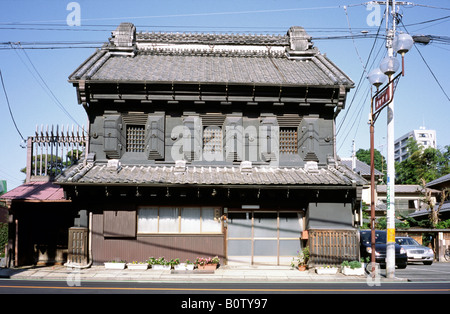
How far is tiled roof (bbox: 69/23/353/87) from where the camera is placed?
66.2 feet

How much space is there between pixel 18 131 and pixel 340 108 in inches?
631

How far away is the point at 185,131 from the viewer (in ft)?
65.7

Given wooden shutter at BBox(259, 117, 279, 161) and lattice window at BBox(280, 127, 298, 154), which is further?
lattice window at BBox(280, 127, 298, 154)

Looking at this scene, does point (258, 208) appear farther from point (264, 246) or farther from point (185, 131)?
point (185, 131)

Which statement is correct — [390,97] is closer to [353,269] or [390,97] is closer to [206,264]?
[353,269]

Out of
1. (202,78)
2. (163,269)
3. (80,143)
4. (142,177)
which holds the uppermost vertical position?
(202,78)

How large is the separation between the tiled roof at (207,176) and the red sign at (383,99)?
325cm

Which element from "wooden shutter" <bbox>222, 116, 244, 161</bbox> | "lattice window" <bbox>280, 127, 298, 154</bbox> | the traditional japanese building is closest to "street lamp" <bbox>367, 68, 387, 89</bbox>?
the traditional japanese building

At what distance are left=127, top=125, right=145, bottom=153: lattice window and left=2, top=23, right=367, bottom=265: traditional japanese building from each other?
5 centimetres

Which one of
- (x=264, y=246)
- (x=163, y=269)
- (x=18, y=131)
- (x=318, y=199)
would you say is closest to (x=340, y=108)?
(x=318, y=199)

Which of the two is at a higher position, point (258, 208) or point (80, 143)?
point (80, 143)

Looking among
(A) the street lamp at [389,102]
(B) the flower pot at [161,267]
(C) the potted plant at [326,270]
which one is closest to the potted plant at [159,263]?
(B) the flower pot at [161,267]

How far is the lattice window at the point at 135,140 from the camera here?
797 inches

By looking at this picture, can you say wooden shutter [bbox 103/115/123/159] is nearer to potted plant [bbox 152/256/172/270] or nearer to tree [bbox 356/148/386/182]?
potted plant [bbox 152/256/172/270]
